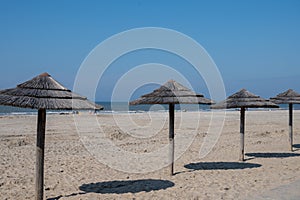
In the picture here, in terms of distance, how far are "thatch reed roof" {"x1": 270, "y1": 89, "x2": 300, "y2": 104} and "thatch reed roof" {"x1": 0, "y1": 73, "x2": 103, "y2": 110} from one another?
27.9ft

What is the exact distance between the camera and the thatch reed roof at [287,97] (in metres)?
11.8

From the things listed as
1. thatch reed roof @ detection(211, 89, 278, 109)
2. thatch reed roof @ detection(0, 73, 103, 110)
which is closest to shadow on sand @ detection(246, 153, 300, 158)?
thatch reed roof @ detection(211, 89, 278, 109)

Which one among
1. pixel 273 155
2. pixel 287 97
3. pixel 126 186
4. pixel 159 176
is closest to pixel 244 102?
pixel 273 155

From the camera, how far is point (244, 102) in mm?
9102

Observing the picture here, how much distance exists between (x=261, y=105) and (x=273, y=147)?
407 cm

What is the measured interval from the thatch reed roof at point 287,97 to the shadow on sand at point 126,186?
22.1 feet

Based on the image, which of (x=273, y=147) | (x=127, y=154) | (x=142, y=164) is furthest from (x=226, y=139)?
(x=142, y=164)

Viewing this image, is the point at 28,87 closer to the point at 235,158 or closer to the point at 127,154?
the point at 127,154

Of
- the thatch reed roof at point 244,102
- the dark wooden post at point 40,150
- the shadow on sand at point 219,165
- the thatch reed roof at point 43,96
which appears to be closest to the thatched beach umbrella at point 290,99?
the thatch reed roof at point 244,102

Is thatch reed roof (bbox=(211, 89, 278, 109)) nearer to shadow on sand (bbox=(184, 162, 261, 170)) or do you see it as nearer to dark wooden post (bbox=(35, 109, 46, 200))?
shadow on sand (bbox=(184, 162, 261, 170))

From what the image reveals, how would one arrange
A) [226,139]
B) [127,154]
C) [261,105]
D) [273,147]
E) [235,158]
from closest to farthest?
[261,105]
[235,158]
[127,154]
[273,147]
[226,139]

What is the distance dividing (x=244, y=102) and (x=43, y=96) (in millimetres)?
5896

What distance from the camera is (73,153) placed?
1062 cm

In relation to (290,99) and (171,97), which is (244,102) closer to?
(171,97)
